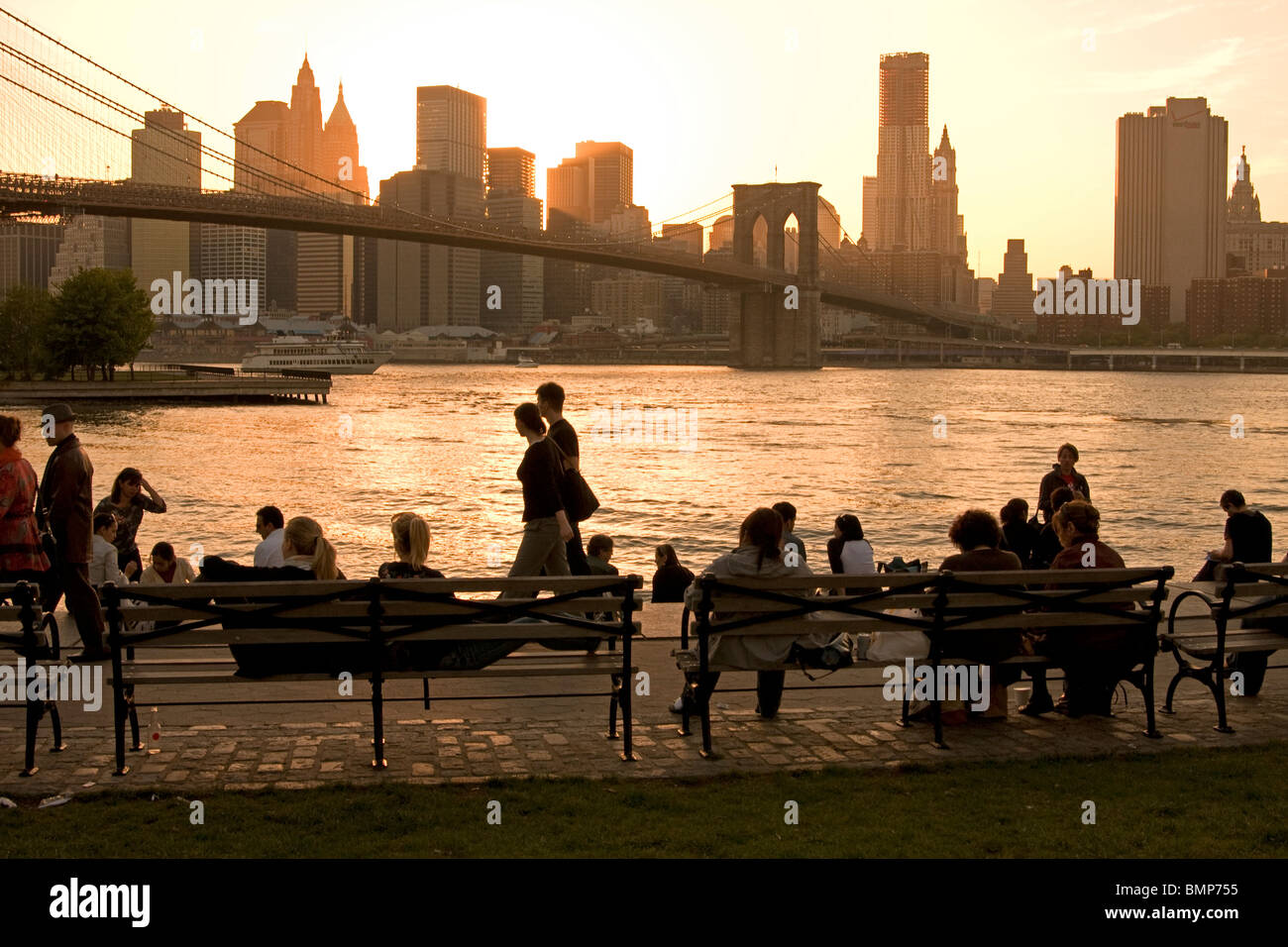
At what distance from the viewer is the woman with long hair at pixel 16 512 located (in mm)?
6848

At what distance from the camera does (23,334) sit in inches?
2704

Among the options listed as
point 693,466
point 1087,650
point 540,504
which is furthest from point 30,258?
point 1087,650

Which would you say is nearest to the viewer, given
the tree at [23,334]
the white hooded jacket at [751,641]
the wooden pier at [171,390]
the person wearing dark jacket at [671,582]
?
the white hooded jacket at [751,641]

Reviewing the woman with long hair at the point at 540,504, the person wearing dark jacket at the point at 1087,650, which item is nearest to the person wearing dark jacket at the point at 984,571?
the person wearing dark jacket at the point at 1087,650

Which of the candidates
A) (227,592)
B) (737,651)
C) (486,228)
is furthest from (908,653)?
(486,228)

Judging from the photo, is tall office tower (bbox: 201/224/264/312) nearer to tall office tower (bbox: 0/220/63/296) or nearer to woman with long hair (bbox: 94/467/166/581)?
tall office tower (bbox: 0/220/63/296)

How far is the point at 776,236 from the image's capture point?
376 feet

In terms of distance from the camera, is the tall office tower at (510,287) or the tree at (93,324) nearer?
the tree at (93,324)

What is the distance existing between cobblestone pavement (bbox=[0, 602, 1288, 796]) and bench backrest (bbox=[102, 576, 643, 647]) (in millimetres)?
320
